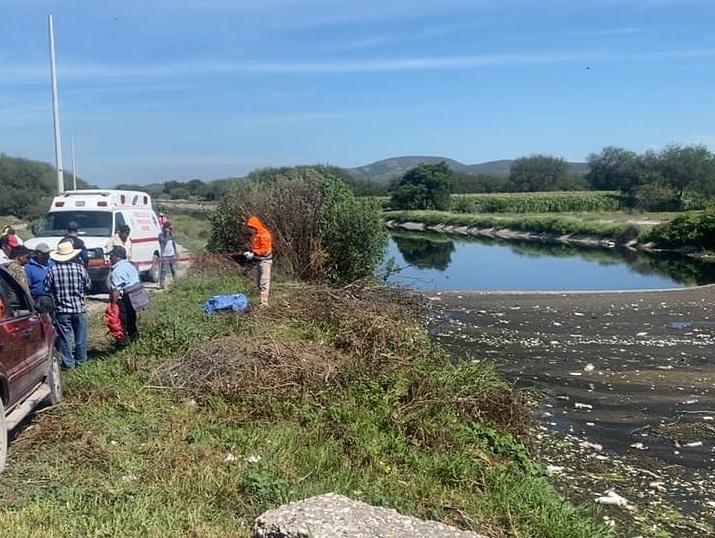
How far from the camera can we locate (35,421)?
22.7 ft

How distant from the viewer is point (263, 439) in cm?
677

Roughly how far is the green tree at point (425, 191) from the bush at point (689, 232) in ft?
138

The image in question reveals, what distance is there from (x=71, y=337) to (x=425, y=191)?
8343 cm

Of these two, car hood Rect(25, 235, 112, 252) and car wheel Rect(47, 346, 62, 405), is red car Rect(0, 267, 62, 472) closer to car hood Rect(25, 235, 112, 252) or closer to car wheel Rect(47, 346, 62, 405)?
car wheel Rect(47, 346, 62, 405)

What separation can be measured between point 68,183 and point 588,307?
51.3 metres

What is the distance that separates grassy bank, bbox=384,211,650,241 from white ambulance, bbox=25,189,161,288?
138 ft

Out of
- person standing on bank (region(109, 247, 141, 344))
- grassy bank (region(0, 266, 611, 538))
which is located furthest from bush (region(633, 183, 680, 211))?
person standing on bank (region(109, 247, 141, 344))

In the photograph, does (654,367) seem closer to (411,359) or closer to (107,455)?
(411,359)

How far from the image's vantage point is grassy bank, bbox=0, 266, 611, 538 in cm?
530

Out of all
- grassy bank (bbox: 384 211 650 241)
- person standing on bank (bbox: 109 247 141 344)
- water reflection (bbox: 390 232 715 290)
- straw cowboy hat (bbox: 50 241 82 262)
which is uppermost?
straw cowboy hat (bbox: 50 241 82 262)

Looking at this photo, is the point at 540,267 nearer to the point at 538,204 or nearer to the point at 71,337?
the point at 71,337

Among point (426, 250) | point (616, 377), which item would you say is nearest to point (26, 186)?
point (426, 250)

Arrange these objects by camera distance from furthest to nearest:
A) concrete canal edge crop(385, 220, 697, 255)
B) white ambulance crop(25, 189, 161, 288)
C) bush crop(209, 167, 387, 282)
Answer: concrete canal edge crop(385, 220, 697, 255) < bush crop(209, 167, 387, 282) < white ambulance crop(25, 189, 161, 288)

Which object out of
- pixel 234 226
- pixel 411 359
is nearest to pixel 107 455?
pixel 411 359
